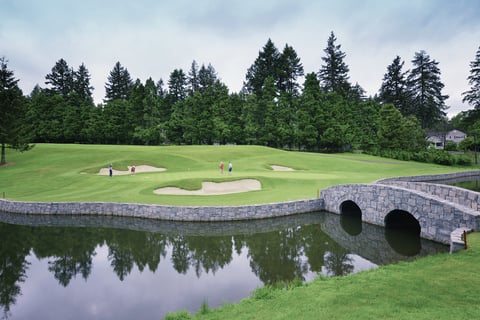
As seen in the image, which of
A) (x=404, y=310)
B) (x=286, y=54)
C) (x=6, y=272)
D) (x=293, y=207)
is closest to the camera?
(x=404, y=310)

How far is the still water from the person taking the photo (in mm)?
9297

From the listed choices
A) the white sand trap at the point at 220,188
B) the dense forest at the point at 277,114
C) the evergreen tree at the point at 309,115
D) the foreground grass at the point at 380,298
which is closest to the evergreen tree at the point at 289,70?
the dense forest at the point at 277,114

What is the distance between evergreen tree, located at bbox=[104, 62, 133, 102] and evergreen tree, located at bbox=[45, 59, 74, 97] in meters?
9.27

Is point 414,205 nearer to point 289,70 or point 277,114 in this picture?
point 277,114

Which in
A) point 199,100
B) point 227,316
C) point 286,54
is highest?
point 286,54

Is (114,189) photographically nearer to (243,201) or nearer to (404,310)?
(243,201)

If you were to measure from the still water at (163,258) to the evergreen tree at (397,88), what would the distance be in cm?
6477

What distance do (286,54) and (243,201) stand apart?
60526 mm

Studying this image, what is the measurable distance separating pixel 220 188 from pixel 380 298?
17.0m

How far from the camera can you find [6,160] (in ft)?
127

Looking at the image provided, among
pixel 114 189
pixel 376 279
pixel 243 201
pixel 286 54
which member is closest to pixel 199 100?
pixel 286 54

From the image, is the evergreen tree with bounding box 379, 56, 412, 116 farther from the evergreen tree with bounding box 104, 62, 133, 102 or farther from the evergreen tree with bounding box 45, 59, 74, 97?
the evergreen tree with bounding box 45, 59, 74, 97

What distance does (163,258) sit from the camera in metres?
12.8

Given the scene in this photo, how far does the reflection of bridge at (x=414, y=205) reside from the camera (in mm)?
12414
